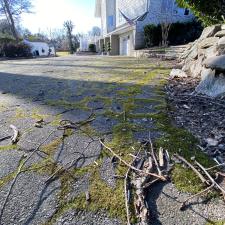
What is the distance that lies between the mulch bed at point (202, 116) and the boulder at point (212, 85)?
0.35ft

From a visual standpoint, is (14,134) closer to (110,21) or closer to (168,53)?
Answer: (168,53)

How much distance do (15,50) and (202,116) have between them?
19960mm

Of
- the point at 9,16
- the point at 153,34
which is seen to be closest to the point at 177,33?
the point at 153,34

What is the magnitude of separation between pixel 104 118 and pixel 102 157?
710mm

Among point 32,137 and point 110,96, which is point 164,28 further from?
point 32,137

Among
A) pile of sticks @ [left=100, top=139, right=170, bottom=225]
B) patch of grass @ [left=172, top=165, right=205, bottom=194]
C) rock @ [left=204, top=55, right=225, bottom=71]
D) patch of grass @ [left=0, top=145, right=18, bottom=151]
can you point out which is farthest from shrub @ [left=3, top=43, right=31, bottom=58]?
patch of grass @ [left=172, top=165, right=205, bottom=194]

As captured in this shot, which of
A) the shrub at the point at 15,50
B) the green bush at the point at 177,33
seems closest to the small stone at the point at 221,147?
the green bush at the point at 177,33

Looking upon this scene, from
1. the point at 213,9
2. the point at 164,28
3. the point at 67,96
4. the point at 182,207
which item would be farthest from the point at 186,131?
the point at 164,28

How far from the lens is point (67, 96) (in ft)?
9.59

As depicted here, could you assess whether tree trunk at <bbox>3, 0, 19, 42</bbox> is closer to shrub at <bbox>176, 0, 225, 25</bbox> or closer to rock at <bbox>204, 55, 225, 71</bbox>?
shrub at <bbox>176, 0, 225, 25</bbox>

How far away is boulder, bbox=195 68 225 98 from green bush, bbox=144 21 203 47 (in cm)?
1093

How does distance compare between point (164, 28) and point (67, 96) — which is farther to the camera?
point (164, 28)

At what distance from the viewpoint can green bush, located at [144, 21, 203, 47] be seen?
1273 centimetres

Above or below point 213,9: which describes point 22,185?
below
